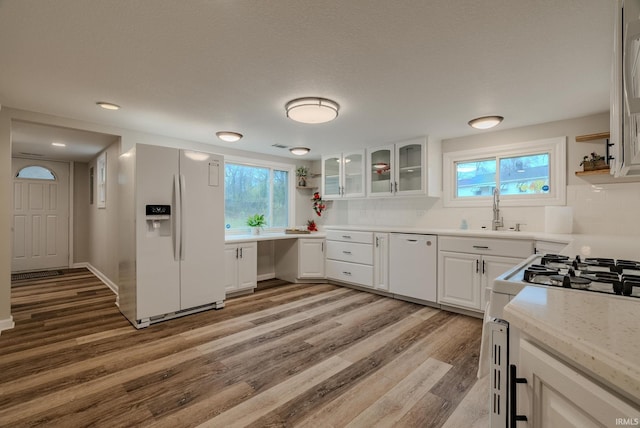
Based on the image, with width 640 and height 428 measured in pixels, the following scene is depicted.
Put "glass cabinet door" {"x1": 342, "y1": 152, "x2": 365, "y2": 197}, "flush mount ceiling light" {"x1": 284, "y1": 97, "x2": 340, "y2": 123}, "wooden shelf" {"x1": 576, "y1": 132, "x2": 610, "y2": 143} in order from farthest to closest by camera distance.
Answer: "glass cabinet door" {"x1": 342, "y1": 152, "x2": 365, "y2": 197} → "wooden shelf" {"x1": 576, "y1": 132, "x2": 610, "y2": 143} → "flush mount ceiling light" {"x1": 284, "y1": 97, "x2": 340, "y2": 123}

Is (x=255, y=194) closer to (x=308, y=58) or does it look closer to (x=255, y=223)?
(x=255, y=223)

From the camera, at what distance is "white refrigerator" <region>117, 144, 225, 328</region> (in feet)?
9.71

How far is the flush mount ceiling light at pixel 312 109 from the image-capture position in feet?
8.64

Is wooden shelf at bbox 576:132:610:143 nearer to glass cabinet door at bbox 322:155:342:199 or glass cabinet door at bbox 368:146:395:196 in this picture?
glass cabinet door at bbox 368:146:395:196

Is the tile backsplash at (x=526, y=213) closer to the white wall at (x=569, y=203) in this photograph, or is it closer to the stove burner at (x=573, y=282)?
the white wall at (x=569, y=203)

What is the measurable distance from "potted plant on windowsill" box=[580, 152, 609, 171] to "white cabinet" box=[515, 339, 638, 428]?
3.11 m

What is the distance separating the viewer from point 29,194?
18.4 ft

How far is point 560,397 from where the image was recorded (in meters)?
0.65

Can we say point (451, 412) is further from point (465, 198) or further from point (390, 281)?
point (465, 198)

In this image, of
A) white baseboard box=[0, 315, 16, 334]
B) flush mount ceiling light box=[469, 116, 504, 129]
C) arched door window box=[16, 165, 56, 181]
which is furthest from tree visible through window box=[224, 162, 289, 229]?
arched door window box=[16, 165, 56, 181]

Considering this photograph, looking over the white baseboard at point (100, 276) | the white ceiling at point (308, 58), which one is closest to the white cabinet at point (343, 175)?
the white ceiling at point (308, 58)

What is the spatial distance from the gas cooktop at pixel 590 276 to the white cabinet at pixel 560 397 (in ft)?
1.31

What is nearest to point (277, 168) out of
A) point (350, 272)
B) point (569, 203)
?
point (350, 272)

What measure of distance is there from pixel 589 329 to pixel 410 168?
3.59 metres
